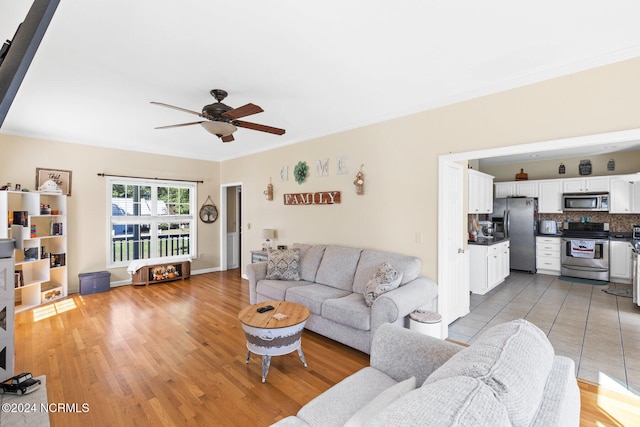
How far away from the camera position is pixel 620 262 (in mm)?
5422

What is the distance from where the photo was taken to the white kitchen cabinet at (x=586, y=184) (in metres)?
5.78

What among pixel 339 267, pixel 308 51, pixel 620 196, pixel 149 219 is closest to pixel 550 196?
pixel 620 196

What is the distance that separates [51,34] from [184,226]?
4699mm

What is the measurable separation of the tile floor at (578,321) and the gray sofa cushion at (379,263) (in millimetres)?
931

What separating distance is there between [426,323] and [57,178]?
19.7 ft

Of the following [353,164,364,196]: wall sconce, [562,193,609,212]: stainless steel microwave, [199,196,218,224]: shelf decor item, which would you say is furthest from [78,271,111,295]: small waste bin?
[562,193,609,212]: stainless steel microwave

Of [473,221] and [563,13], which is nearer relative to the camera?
[563,13]

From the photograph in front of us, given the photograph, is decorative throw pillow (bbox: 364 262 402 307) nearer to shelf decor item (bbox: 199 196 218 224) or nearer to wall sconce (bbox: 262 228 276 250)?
wall sconce (bbox: 262 228 276 250)

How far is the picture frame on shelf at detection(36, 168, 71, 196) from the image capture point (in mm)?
4688

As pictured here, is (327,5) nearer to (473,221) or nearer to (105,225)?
(473,221)

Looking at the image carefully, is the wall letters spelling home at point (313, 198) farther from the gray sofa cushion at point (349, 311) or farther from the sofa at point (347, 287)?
the gray sofa cushion at point (349, 311)

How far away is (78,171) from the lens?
5.05 metres

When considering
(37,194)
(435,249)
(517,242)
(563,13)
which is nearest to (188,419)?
(435,249)

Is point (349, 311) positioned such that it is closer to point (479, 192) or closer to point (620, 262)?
A: point (479, 192)
